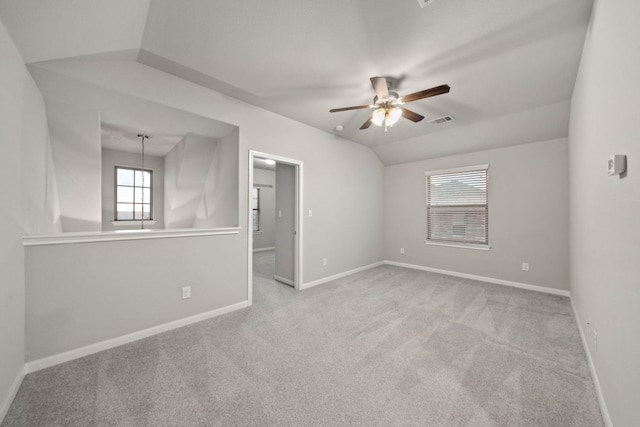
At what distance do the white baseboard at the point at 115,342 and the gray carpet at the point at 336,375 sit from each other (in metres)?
0.07

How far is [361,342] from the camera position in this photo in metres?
2.34

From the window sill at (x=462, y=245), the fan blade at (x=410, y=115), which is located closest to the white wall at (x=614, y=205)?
the fan blade at (x=410, y=115)

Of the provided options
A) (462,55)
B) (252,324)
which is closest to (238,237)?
(252,324)

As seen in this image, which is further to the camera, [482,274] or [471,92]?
[482,274]

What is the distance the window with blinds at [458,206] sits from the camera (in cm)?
441

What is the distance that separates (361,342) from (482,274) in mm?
3204

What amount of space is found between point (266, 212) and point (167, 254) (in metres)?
5.20

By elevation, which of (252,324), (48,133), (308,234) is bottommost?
(252,324)

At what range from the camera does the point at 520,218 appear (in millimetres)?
3996

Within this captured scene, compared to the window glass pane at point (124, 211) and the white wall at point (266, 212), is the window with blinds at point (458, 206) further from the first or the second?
the window glass pane at point (124, 211)

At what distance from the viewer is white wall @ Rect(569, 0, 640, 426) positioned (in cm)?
108

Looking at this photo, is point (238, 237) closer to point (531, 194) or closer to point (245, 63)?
point (245, 63)

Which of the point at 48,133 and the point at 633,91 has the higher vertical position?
the point at 48,133

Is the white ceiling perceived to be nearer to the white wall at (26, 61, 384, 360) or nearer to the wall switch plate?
the white wall at (26, 61, 384, 360)
